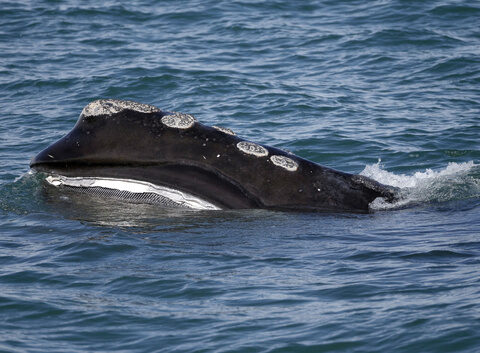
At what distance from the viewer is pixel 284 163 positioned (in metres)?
8.23

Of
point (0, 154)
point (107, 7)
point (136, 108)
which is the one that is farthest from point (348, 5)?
point (136, 108)

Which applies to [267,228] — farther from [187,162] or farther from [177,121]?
[177,121]

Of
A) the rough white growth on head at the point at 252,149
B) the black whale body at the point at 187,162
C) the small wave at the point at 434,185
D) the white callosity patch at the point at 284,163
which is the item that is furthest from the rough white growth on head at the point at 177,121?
the small wave at the point at 434,185

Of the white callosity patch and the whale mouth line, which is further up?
the white callosity patch

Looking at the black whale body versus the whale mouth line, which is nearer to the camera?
the black whale body

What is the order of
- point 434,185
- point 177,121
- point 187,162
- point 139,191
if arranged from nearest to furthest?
point 187,162 → point 177,121 → point 139,191 → point 434,185

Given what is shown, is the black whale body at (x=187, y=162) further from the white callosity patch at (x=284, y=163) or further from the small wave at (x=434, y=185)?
the small wave at (x=434, y=185)

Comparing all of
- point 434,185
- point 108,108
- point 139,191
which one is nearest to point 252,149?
point 139,191

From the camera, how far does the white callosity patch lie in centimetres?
823

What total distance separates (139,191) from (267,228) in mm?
1223

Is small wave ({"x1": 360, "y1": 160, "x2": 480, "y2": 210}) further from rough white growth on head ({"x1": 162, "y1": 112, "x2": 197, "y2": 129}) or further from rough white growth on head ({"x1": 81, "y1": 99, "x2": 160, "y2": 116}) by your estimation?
rough white growth on head ({"x1": 81, "y1": 99, "x2": 160, "y2": 116})

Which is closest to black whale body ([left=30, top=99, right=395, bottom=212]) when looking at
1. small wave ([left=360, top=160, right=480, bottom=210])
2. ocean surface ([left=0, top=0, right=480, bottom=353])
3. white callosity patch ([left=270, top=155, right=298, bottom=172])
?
white callosity patch ([left=270, top=155, right=298, bottom=172])

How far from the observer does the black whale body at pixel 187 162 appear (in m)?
8.12

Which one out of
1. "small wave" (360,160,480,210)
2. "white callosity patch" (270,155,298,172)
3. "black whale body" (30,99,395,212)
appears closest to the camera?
"black whale body" (30,99,395,212)
